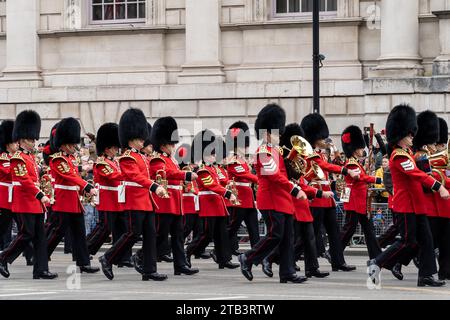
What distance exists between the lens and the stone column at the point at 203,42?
26.8 m

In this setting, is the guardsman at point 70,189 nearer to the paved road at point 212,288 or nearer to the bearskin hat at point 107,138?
the paved road at point 212,288

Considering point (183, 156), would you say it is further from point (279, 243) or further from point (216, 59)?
point (216, 59)

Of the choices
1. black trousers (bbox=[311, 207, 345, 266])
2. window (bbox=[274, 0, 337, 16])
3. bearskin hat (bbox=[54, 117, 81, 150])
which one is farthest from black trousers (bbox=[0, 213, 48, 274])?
window (bbox=[274, 0, 337, 16])

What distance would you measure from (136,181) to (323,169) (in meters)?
2.63

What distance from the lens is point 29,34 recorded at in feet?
92.2

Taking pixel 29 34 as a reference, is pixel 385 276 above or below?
below

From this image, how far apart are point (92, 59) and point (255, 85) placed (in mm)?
3257

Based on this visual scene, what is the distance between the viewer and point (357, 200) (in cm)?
1783

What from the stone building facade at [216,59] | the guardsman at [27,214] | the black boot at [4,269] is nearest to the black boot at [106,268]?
the guardsman at [27,214]

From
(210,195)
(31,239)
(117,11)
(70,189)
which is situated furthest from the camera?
(117,11)

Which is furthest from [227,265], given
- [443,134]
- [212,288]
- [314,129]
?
[212,288]

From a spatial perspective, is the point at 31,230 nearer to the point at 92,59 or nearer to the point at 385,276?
the point at 385,276

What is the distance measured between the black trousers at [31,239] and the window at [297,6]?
10.8m
